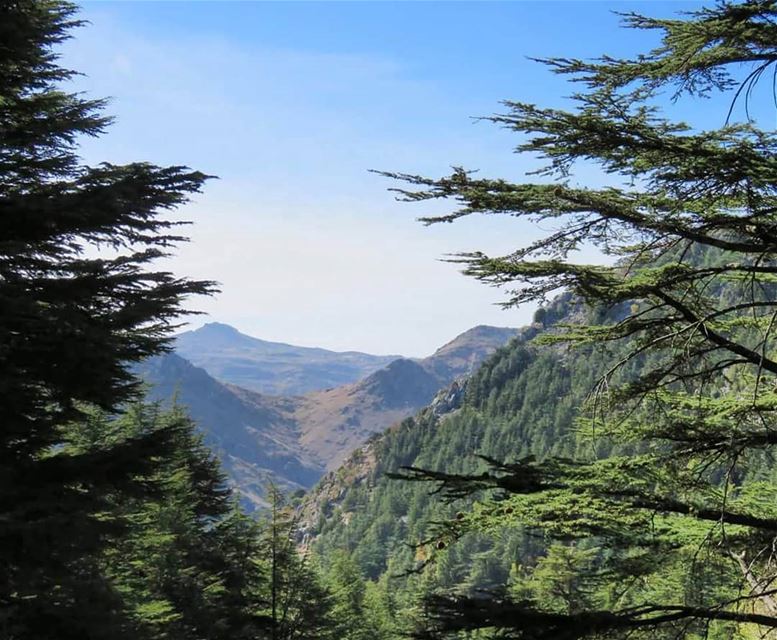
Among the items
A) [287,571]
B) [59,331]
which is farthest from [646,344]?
[287,571]

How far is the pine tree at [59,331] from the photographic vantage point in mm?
7027

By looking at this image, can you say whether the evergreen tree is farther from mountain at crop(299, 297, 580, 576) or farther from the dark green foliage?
mountain at crop(299, 297, 580, 576)

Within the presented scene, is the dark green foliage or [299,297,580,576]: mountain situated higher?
the dark green foliage

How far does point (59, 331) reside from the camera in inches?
279

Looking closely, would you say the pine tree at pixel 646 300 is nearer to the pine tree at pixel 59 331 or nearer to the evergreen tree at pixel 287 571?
the pine tree at pixel 59 331

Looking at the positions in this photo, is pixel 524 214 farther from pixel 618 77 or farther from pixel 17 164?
pixel 17 164

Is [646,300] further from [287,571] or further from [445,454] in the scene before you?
[445,454]

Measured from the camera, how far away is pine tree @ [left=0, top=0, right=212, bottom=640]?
703 cm

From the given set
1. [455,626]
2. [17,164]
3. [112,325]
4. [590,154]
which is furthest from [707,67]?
[17,164]

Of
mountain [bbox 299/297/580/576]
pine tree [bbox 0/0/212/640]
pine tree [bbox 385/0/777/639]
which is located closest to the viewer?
pine tree [bbox 385/0/777/639]

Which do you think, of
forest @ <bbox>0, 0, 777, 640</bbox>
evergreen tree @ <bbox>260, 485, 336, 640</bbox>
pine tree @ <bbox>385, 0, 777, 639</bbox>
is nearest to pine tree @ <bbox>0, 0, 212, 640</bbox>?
forest @ <bbox>0, 0, 777, 640</bbox>

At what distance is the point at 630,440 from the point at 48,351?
6484 mm

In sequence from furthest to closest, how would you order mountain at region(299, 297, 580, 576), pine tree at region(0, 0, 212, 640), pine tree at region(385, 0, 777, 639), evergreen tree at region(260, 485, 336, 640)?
mountain at region(299, 297, 580, 576), evergreen tree at region(260, 485, 336, 640), pine tree at region(0, 0, 212, 640), pine tree at region(385, 0, 777, 639)

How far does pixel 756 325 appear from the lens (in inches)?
270
